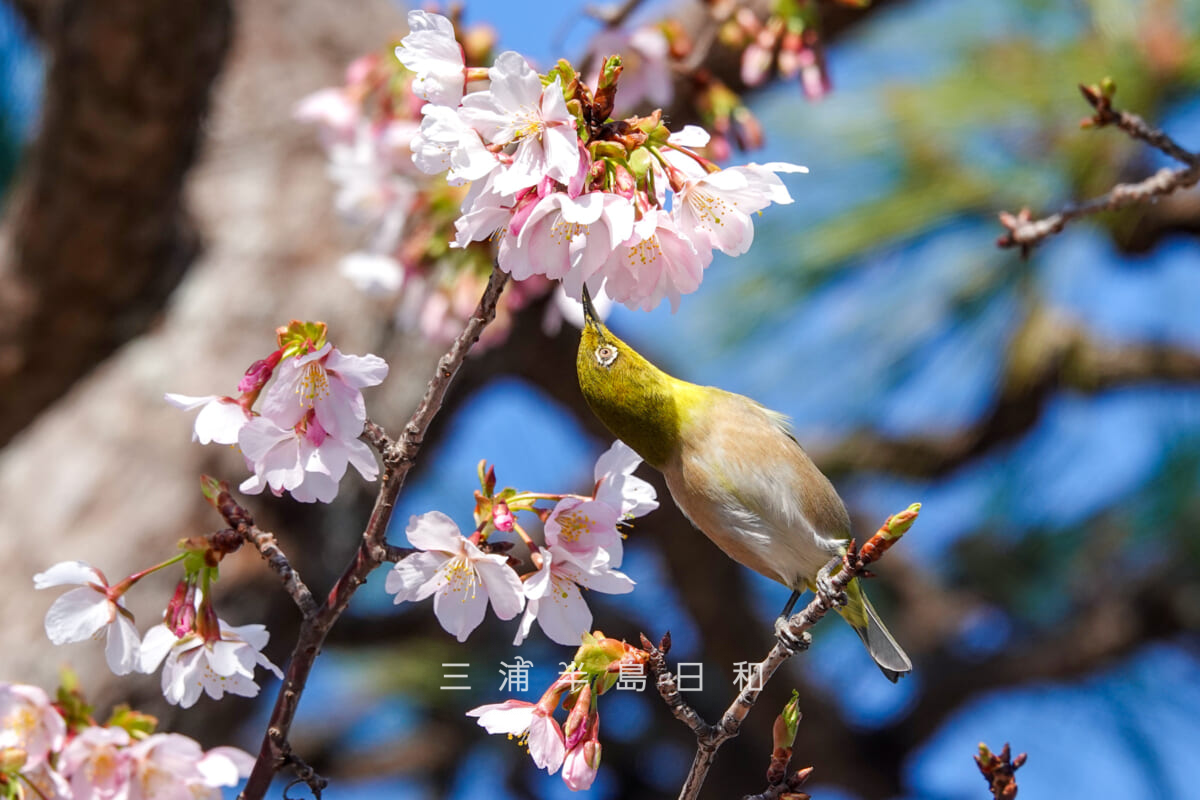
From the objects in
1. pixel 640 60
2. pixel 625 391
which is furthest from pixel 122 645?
pixel 640 60

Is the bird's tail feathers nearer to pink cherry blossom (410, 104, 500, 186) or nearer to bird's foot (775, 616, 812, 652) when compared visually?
bird's foot (775, 616, 812, 652)

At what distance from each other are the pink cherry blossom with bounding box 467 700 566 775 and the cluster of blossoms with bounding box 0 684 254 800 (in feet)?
0.49

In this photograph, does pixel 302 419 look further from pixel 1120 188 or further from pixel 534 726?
pixel 1120 188

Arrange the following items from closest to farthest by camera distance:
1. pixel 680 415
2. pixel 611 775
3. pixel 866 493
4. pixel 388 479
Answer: pixel 388 479, pixel 680 415, pixel 866 493, pixel 611 775

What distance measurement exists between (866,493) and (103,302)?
1713mm

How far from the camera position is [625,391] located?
2.43 ft

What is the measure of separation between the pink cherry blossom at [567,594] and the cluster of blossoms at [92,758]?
0.20 metres

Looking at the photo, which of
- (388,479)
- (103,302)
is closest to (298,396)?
(388,479)

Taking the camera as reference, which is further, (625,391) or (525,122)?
(625,391)

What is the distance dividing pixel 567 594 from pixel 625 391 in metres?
0.15

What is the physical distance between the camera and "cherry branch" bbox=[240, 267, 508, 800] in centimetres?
59

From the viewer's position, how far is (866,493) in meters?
2.44

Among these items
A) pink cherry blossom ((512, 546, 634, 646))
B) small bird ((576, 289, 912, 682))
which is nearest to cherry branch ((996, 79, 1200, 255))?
small bird ((576, 289, 912, 682))

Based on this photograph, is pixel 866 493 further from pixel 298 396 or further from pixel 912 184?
pixel 298 396
